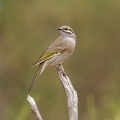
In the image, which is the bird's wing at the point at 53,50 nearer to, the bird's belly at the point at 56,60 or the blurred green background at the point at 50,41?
the bird's belly at the point at 56,60

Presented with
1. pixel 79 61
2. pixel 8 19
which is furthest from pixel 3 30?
pixel 79 61

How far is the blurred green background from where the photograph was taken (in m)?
17.5

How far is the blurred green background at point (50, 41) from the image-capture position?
57.3 feet

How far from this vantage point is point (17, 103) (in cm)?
1695

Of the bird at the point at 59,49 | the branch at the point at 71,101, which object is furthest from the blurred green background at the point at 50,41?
the branch at the point at 71,101

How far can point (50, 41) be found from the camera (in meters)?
17.3

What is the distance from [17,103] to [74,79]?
4.24 ft

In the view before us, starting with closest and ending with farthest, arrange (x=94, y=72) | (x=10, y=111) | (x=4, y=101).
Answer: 1. (x=10, y=111)
2. (x=4, y=101)
3. (x=94, y=72)

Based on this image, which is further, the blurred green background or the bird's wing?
the blurred green background

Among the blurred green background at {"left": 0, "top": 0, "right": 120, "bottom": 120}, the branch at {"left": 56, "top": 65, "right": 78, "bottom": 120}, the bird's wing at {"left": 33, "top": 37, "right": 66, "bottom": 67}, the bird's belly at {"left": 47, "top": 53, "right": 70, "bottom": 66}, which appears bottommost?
the branch at {"left": 56, "top": 65, "right": 78, "bottom": 120}

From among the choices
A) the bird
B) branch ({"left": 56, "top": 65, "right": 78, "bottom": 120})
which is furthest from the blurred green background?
branch ({"left": 56, "top": 65, "right": 78, "bottom": 120})

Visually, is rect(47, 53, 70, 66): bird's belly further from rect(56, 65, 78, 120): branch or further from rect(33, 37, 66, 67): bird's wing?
rect(56, 65, 78, 120): branch

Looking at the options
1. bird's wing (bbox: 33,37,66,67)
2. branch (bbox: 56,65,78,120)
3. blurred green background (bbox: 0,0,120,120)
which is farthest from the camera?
blurred green background (bbox: 0,0,120,120)

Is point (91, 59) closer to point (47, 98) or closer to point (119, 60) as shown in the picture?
point (119, 60)
